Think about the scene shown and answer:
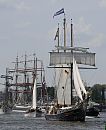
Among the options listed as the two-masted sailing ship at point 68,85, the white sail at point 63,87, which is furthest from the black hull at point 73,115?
the white sail at point 63,87

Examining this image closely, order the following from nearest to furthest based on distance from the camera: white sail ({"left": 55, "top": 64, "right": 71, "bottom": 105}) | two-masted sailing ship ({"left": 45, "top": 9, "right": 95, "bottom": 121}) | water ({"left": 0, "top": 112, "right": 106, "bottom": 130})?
water ({"left": 0, "top": 112, "right": 106, "bottom": 130}) < two-masted sailing ship ({"left": 45, "top": 9, "right": 95, "bottom": 121}) < white sail ({"left": 55, "top": 64, "right": 71, "bottom": 105})

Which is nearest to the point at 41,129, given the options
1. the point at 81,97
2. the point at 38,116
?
the point at 81,97

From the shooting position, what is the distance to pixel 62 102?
11006 centimetres

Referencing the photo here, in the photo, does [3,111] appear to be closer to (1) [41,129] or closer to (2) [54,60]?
(2) [54,60]

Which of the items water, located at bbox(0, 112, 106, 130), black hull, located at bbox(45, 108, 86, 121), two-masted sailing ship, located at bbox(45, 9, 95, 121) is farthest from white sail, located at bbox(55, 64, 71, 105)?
black hull, located at bbox(45, 108, 86, 121)

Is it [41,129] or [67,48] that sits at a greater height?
[67,48]

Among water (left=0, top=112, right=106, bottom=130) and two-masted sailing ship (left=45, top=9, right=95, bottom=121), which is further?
two-masted sailing ship (left=45, top=9, right=95, bottom=121)

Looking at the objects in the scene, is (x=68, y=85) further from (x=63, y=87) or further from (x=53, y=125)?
(x=53, y=125)

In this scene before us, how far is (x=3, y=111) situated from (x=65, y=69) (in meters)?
70.3

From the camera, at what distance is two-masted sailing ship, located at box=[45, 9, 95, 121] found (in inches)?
3839

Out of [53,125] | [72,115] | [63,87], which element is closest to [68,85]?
[63,87]

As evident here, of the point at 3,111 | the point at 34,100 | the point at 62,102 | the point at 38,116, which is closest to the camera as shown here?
the point at 62,102

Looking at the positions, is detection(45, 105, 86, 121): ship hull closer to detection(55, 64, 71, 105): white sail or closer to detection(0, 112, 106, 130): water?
detection(0, 112, 106, 130): water

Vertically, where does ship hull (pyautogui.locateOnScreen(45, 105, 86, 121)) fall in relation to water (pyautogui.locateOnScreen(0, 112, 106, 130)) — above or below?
above
